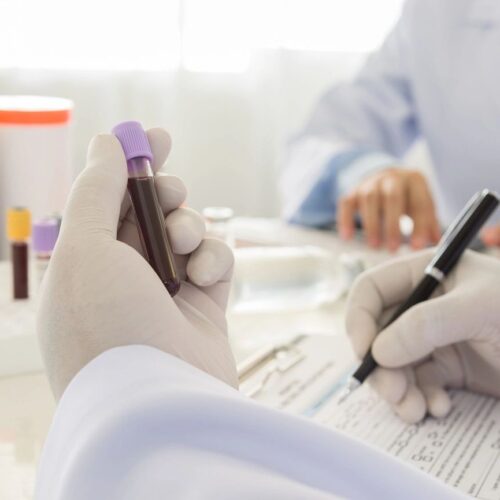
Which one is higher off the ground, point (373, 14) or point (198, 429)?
point (373, 14)

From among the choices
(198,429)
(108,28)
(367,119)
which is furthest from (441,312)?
(108,28)

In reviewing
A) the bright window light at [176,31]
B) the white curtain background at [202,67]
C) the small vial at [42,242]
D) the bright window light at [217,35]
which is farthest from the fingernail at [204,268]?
the bright window light at [217,35]

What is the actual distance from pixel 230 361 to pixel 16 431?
0.20 metres

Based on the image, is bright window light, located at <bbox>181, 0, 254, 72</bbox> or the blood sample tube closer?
the blood sample tube

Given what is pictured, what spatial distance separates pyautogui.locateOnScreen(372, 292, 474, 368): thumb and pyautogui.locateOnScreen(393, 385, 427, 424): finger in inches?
1.0

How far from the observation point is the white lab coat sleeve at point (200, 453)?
0.34 m

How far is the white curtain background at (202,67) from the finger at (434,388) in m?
1.25

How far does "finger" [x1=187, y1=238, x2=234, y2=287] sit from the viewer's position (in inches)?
20.5

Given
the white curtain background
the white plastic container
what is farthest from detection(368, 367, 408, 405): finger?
the white curtain background

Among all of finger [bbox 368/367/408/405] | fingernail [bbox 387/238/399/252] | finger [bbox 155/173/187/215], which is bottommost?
fingernail [bbox 387/238/399/252]

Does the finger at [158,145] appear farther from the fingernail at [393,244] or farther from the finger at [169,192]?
the fingernail at [393,244]

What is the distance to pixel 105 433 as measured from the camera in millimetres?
349

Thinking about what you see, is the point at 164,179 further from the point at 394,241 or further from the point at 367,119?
the point at 367,119

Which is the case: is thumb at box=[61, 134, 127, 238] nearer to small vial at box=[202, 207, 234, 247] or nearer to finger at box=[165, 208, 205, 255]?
finger at box=[165, 208, 205, 255]
